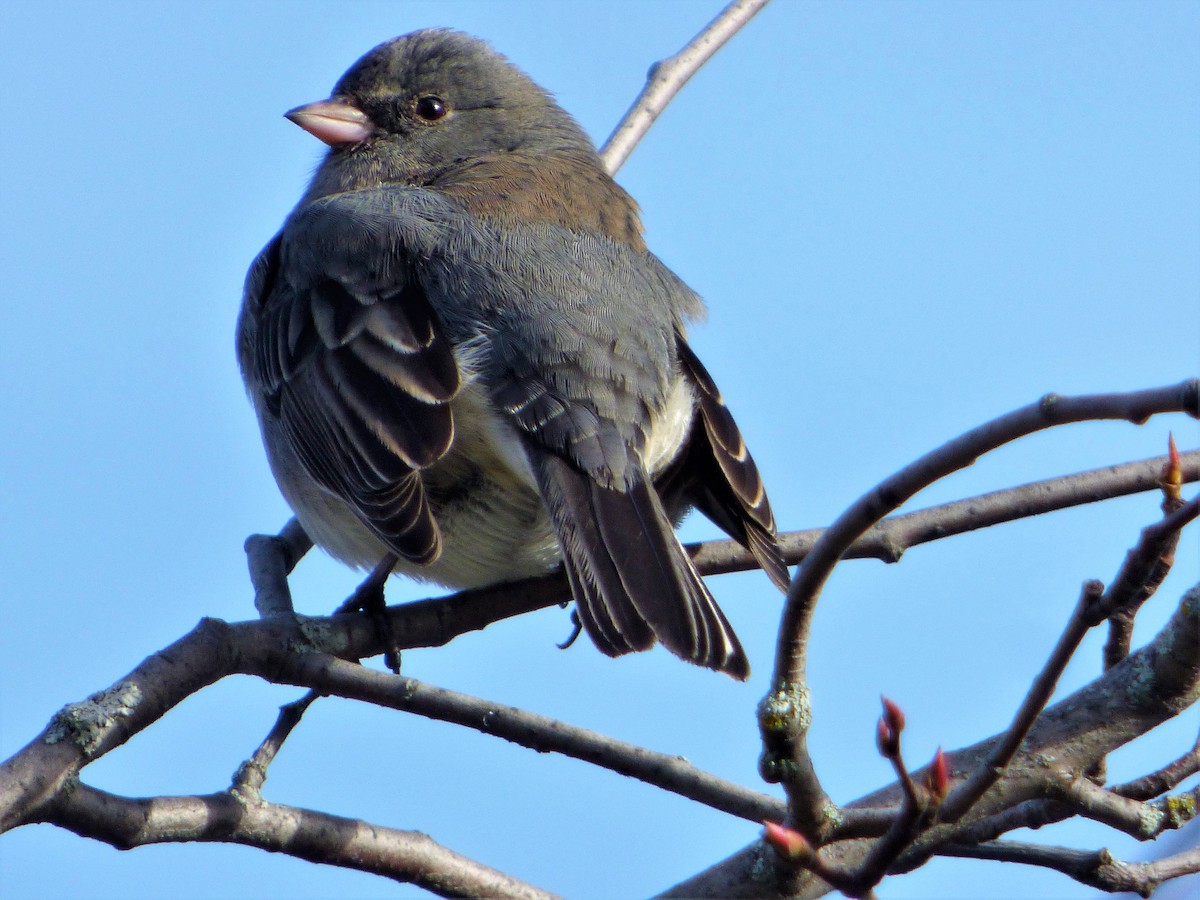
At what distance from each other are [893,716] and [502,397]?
77.7 inches

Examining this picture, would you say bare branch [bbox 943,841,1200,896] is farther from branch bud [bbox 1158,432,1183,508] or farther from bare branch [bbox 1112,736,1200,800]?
branch bud [bbox 1158,432,1183,508]

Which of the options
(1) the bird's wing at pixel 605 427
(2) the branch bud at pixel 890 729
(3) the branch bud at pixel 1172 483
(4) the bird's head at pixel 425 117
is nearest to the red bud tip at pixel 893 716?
(2) the branch bud at pixel 890 729

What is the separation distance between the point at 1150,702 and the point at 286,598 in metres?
2.00

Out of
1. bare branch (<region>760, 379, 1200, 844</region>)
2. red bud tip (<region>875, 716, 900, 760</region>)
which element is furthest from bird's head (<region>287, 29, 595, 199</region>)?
red bud tip (<region>875, 716, 900, 760</region>)

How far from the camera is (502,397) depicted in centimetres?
371

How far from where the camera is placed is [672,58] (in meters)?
5.14

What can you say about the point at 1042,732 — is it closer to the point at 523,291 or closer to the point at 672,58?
the point at 523,291

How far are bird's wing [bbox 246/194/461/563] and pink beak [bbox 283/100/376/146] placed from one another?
1.87 ft

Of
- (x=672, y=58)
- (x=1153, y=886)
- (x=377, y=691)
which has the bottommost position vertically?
Answer: (x=1153, y=886)

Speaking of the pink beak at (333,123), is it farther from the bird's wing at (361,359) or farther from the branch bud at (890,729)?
the branch bud at (890,729)

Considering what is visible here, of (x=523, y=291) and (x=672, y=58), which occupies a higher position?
(x=672, y=58)

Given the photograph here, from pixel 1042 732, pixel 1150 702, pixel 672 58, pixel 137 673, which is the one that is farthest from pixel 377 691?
pixel 672 58

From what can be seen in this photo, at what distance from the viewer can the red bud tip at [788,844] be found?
188 centimetres

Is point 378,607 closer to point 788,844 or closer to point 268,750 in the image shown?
point 268,750
